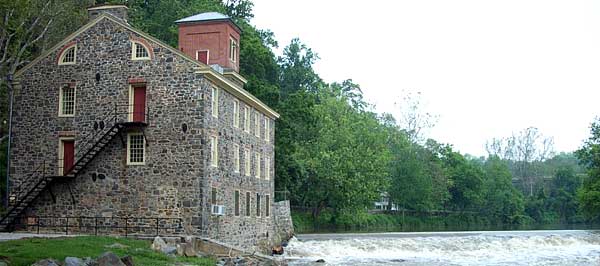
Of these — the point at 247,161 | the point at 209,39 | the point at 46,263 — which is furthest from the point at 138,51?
the point at 46,263

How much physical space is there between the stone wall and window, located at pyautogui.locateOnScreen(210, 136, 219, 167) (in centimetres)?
1091

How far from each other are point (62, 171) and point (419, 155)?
53.0 meters

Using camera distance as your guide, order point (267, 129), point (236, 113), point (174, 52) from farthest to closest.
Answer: point (267, 129) < point (236, 113) < point (174, 52)

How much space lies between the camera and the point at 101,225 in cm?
2994

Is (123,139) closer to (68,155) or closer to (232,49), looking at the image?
(68,155)

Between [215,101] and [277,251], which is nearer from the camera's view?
[215,101]

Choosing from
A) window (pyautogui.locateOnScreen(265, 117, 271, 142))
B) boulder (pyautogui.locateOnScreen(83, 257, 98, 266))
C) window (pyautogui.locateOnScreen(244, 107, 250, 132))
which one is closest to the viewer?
boulder (pyautogui.locateOnScreen(83, 257, 98, 266))

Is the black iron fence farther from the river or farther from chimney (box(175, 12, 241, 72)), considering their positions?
chimney (box(175, 12, 241, 72))

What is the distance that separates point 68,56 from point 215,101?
A: 7.74m

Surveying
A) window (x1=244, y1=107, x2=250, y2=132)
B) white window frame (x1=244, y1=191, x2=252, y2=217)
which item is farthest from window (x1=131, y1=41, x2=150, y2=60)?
white window frame (x1=244, y1=191, x2=252, y2=217)

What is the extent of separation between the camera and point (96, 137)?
3083 centimetres

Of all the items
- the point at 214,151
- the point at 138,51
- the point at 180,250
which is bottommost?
the point at 180,250

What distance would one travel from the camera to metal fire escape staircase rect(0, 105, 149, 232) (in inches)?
1179

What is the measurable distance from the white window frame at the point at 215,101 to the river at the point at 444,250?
328 inches
